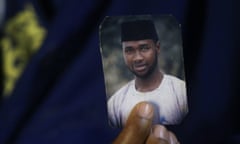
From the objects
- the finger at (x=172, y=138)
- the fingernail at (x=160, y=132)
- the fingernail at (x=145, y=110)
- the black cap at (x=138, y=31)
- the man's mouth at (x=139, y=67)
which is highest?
the black cap at (x=138, y=31)

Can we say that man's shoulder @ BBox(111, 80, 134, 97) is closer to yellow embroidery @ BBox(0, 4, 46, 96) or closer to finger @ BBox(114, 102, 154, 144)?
finger @ BBox(114, 102, 154, 144)

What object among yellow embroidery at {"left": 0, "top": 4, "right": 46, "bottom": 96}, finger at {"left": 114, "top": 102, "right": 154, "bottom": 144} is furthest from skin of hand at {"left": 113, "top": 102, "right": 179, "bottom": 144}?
yellow embroidery at {"left": 0, "top": 4, "right": 46, "bottom": 96}

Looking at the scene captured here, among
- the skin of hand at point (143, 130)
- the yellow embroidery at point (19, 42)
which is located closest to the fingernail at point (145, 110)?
the skin of hand at point (143, 130)

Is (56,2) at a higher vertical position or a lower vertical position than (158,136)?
higher

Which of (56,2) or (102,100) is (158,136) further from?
(56,2)

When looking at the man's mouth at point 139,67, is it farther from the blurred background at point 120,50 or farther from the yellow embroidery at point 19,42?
the yellow embroidery at point 19,42

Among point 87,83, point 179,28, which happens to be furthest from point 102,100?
point 179,28

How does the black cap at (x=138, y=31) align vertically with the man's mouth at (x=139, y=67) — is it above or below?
above

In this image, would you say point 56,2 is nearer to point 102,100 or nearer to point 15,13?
point 15,13
